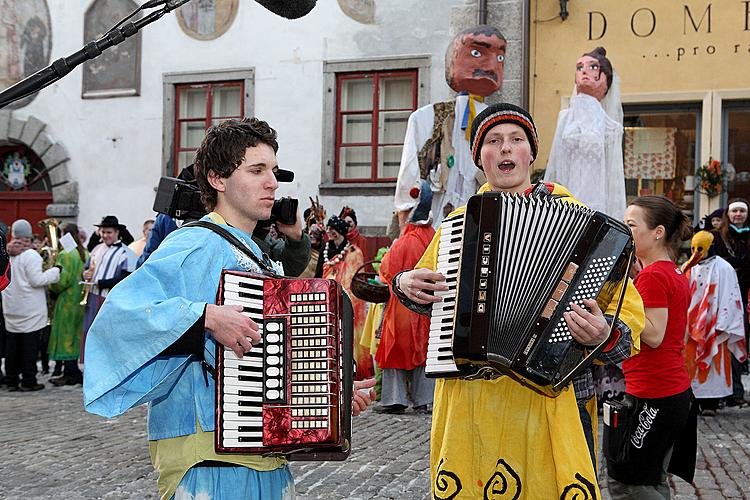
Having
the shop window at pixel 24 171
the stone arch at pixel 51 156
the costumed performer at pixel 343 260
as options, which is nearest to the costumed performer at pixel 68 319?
the costumed performer at pixel 343 260

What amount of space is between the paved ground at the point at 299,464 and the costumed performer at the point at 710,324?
0.98 feet

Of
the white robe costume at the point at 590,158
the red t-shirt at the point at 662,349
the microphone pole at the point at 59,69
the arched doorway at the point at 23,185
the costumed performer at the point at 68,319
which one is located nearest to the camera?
the microphone pole at the point at 59,69

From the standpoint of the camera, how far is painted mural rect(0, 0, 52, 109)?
16.0 meters

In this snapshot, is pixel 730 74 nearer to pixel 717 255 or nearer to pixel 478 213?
pixel 717 255

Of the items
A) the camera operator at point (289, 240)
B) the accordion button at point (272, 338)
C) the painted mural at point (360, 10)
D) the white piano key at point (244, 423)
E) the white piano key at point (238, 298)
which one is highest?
the painted mural at point (360, 10)

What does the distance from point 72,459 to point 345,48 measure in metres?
9.14

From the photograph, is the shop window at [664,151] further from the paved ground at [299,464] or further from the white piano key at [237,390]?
the white piano key at [237,390]

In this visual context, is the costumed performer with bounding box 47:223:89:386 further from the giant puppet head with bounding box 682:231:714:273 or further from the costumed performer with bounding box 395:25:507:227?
the giant puppet head with bounding box 682:231:714:273

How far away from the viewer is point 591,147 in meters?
7.22

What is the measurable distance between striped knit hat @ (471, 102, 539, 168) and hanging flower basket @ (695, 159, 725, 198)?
29.6ft

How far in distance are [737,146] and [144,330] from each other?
10.9 meters

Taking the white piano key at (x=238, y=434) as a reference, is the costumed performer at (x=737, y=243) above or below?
above

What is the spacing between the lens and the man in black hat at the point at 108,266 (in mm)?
10688

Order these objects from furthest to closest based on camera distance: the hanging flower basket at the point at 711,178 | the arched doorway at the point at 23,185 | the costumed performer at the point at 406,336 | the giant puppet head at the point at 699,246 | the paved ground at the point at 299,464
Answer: the arched doorway at the point at 23,185 < the hanging flower basket at the point at 711,178 < the giant puppet head at the point at 699,246 < the costumed performer at the point at 406,336 < the paved ground at the point at 299,464
